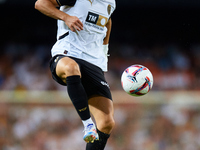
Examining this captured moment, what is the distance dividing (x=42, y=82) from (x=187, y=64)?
448 cm

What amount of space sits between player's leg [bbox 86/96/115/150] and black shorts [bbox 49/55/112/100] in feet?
0.26

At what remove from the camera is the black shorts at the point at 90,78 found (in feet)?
12.8

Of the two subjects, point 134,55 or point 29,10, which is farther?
point 29,10

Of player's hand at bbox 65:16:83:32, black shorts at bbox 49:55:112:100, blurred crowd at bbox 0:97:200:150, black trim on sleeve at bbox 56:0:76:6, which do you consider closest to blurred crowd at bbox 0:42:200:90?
blurred crowd at bbox 0:97:200:150

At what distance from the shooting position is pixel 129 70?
14.1 ft

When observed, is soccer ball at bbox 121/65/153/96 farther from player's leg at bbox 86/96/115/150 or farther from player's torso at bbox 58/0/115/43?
player's torso at bbox 58/0/115/43

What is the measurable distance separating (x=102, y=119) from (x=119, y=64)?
6703mm

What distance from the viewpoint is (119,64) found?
10.7 metres

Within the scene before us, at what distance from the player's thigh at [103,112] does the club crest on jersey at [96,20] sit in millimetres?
857

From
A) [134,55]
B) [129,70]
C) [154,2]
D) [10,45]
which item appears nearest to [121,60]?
[134,55]

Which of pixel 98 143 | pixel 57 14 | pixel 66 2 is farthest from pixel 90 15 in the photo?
pixel 98 143

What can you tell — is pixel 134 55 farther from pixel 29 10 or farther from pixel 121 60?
pixel 29 10

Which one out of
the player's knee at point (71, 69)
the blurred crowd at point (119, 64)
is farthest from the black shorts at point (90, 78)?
the blurred crowd at point (119, 64)

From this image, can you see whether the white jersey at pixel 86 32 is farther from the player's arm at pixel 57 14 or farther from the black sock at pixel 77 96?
the black sock at pixel 77 96
